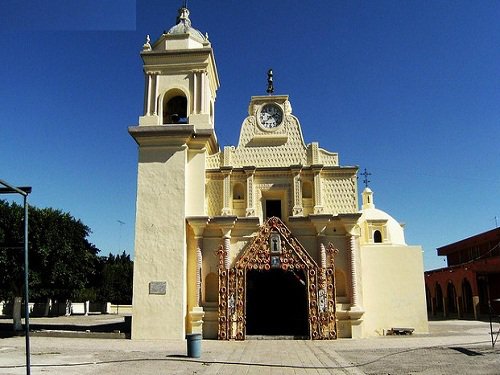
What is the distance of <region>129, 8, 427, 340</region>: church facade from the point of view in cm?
2197

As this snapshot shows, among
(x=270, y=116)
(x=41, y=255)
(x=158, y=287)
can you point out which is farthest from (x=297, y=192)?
(x=41, y=255)

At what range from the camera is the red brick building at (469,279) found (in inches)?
1406

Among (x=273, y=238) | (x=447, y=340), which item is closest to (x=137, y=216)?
(x=273, y=238)

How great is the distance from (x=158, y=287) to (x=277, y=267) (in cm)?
543

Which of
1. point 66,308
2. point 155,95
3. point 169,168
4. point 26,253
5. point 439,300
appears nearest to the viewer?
point 26,253

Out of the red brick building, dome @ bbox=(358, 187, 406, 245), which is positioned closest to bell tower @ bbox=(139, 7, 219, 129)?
dome @ bbox=(358, 187, 406, 245)

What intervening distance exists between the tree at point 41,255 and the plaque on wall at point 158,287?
27.7ft

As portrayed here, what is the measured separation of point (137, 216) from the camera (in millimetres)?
22703

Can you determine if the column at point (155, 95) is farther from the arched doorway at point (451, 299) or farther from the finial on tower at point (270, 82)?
the arched doorway at point (451, 299)

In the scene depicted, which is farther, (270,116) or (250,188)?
(270,116)

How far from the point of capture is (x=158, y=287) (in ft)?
71.4

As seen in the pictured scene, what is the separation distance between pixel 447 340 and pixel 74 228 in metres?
23.0

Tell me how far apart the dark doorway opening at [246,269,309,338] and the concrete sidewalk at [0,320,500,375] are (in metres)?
3.62

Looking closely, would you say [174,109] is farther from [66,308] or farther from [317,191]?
[66,308]
